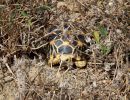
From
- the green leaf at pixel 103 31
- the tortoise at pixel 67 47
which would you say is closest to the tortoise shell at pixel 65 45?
the tortoise at pixel 67 47

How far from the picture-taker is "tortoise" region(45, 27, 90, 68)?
10.3ft

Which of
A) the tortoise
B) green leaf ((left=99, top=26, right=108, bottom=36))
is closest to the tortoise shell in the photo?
the tortoise

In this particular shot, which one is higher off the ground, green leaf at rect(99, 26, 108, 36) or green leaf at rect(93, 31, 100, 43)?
green leaf at rect(99, 26, 108, 36)

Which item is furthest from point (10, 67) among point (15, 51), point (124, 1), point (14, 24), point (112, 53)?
point (124, 1)

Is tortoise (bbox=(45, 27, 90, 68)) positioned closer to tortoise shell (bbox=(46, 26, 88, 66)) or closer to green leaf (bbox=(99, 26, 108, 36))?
tortoise shell (bbox=(46, 26, 88, 66))

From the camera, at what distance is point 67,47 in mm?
3213

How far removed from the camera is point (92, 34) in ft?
10.9

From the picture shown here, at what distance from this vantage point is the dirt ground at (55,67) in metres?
2.85

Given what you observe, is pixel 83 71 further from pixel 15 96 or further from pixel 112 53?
pixel 15 96

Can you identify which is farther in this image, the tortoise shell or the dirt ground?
the tortoise shell

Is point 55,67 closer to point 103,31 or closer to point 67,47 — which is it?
point 67,47

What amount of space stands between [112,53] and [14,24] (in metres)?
0.80

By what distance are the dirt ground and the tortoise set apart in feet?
0.18

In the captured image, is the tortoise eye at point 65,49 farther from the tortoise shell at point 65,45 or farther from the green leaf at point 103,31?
the green leaf at point 103,31
